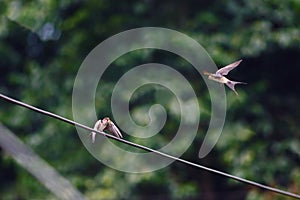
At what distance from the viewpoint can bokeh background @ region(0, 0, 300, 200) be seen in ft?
16.4

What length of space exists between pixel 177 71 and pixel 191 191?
78 cm

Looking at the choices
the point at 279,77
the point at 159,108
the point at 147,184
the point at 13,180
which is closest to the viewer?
the point at 159,108

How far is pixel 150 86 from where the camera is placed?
16.6 feet

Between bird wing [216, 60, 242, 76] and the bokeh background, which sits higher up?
bird wing [216, 60, 242, 76]

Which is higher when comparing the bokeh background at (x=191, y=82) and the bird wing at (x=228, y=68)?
the bird wing at (x=228, y=68)

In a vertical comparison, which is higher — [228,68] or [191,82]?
[228,68]

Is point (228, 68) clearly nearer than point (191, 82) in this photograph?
Yes

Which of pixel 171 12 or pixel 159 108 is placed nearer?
pixel 159 108

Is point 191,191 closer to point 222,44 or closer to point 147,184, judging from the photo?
point 147,184

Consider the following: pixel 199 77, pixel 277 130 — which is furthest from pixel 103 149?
A: pixel 277 130

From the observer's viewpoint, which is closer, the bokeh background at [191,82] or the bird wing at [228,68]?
the bird wing at [228,68]

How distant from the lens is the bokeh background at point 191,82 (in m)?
4.98

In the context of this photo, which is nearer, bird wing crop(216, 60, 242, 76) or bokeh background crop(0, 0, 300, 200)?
bird wing crop(216, 60, 242, 76)

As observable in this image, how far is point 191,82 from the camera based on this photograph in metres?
5.25
